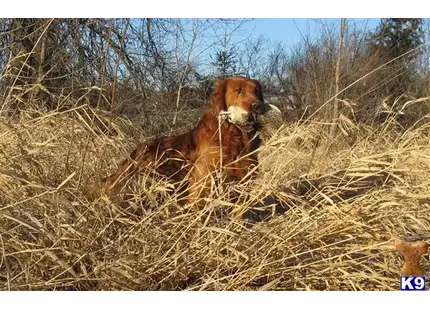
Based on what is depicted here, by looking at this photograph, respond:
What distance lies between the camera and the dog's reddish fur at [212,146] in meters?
3.03

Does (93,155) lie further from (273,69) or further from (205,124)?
(273,69)

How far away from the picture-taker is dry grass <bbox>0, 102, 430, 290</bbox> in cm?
255

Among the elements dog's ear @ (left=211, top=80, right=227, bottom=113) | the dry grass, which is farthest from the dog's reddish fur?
the dry grass

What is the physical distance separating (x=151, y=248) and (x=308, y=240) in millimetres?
694

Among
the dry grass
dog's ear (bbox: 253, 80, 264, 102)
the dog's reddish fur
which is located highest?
dog's ear (bbox: 253, 80, 264, 102)

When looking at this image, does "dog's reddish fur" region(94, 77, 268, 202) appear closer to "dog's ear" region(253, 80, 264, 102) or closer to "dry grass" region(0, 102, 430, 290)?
"dog's ear" region(253, 80, 264, 102)

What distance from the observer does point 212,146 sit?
10.3ft

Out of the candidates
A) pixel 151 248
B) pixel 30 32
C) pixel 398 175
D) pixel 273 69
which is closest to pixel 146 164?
pixel 151 248

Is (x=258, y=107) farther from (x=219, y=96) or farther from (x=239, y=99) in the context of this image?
(x=219, y=96)

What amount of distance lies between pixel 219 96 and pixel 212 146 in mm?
268

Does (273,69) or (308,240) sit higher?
(273,69)

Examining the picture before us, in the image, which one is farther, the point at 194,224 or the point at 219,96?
the point at 219,96

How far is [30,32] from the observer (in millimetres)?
3303

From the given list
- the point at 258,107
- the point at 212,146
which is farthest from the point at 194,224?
the point at 258,107
